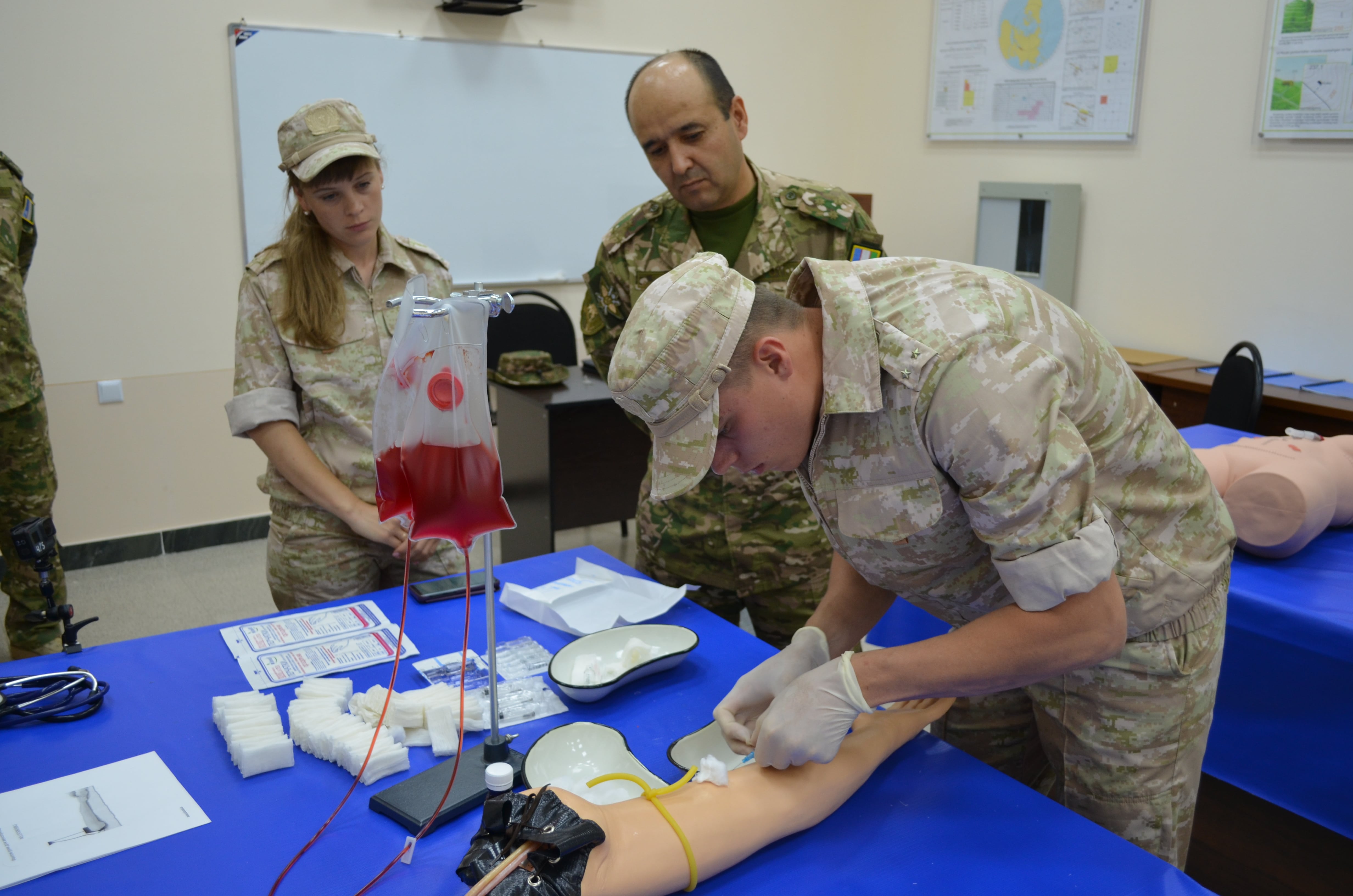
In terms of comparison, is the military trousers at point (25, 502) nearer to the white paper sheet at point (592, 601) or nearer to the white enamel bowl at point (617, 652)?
the white paper sheet at point (592, 601)

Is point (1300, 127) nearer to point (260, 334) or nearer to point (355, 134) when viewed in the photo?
point (355, 134)

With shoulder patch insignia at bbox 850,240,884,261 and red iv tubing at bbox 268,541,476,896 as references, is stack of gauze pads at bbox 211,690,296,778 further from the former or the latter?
shoulder patch insignia at bbox 850,240,884,261

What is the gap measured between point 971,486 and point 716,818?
466 mm

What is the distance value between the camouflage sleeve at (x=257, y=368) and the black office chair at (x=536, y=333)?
6.29 ft

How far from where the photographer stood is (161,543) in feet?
13.1

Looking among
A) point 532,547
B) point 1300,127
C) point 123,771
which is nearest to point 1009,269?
point 1300,127

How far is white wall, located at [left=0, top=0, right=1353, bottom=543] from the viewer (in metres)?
3.48

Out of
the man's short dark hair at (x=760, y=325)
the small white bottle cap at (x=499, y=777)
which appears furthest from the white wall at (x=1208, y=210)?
the small white bottle cap at (x=499, y=777)

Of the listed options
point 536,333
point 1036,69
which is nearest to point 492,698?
point 536,333

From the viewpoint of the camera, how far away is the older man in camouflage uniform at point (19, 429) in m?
2.71

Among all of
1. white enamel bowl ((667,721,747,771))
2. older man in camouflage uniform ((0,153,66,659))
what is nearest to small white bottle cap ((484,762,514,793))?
white enamel bowl ((667,721,747,771))

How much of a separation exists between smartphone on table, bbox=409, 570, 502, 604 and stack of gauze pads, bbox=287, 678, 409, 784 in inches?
14.7

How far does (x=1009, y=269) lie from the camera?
4.49 meters

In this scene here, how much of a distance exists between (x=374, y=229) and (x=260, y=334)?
32cm
